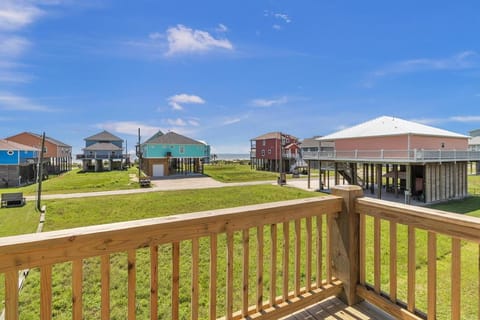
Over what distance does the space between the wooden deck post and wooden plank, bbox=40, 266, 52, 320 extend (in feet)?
7.28

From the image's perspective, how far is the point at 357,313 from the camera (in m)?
2.15

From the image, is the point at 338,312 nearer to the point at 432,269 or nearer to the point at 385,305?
the point at 385,305

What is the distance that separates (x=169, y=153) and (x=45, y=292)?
26.6m

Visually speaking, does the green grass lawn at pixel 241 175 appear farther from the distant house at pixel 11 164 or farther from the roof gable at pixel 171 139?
the distant house at pixel 11 164

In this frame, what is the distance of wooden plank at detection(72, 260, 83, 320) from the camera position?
1262mm

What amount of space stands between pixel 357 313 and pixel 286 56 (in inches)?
588

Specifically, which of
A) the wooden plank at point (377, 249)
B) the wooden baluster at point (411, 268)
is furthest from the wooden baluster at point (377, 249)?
the wooden baluster at point (411, 268)

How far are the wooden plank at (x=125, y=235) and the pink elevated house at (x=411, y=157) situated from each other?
12531mm

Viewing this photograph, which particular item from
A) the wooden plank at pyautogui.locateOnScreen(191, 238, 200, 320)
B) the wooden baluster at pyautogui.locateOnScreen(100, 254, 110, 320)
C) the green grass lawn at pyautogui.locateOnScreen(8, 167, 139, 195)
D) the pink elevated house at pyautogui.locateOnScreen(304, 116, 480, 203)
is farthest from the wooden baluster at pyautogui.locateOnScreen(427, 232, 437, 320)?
the green grass lawn at pyautogui.locateOnScreen(8, 167, 139, 195)

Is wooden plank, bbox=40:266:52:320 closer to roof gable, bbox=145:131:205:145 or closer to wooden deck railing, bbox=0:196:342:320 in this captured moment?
wooden deck railing, bbox=0:196:342:320

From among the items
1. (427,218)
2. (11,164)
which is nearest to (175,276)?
(427,218)

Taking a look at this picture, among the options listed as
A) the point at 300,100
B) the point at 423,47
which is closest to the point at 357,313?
the point at 423,47

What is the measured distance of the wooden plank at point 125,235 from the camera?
1126mm

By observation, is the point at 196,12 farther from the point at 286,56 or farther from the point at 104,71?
the point at 104,71
